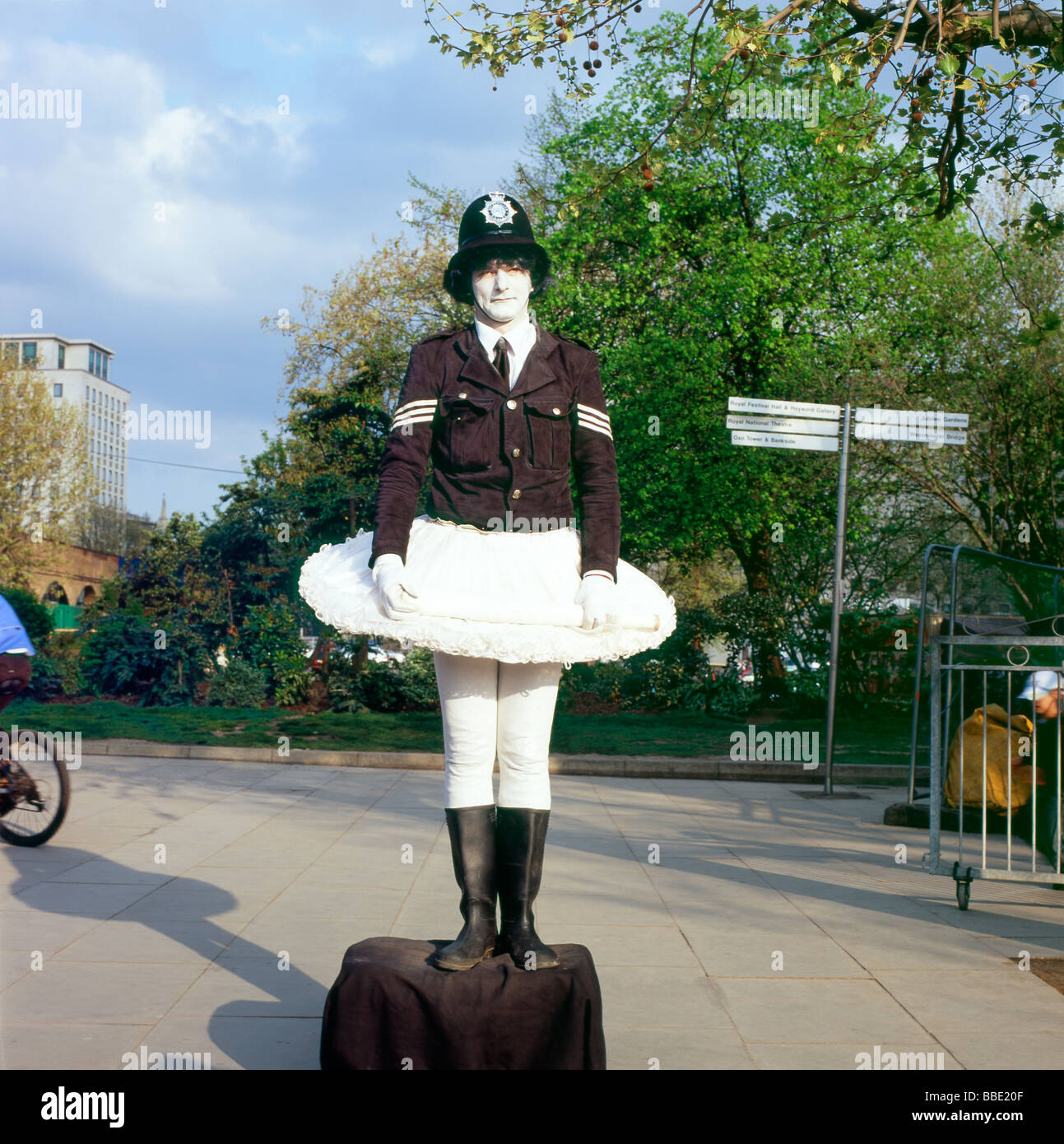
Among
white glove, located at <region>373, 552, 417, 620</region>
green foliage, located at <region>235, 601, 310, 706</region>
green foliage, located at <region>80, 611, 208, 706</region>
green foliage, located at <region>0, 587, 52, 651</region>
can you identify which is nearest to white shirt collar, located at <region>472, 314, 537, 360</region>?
white glove, located at <region>373, 552, 417, 620</region>

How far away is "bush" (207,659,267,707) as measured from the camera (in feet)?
51.7

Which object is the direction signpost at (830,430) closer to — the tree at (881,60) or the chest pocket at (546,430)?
the tree at (881,60)

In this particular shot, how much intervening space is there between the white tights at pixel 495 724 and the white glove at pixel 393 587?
30 cm

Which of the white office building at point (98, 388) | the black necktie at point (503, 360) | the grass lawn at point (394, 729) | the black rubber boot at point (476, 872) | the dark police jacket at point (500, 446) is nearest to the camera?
the black rubber boot at point (476, 872)

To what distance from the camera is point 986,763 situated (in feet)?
21.3

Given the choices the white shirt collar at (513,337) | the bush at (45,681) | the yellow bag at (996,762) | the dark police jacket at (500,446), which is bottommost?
the bush at (45,681)

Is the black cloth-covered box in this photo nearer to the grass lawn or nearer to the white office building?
the grass lawn

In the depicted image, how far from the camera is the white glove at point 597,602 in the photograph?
3.05 meters

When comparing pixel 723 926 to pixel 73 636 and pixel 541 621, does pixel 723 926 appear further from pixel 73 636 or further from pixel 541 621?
pixel 73 636

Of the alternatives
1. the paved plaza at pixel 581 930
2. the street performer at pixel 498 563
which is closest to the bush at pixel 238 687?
the paved plaza at pixel 581 930

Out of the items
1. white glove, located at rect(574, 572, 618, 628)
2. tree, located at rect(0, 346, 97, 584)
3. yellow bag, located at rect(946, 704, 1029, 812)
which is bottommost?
yellow bag, located at rect(946, 704, 1029, 812)

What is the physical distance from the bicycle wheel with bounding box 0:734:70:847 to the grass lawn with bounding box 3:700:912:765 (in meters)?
5.16
